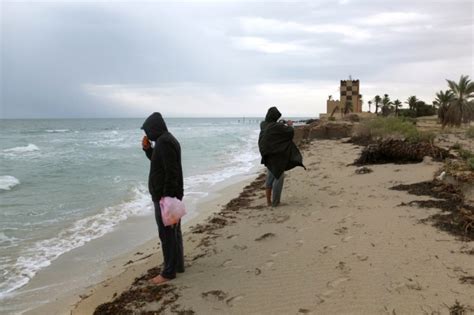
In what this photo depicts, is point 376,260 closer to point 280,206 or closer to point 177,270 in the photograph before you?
point 177,270

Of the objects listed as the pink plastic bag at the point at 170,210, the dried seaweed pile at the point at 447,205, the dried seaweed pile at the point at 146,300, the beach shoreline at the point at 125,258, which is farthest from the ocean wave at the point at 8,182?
the dried seaweed pile at the point at 447,205

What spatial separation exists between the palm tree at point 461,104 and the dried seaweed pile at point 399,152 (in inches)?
962

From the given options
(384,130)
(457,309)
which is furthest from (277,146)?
(384,130)

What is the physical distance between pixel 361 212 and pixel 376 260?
2.15m

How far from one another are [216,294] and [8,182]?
13.7m

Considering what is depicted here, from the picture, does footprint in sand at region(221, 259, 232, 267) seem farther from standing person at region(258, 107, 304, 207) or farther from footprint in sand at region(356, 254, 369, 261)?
standing person at region(258, 107, 304, 207)

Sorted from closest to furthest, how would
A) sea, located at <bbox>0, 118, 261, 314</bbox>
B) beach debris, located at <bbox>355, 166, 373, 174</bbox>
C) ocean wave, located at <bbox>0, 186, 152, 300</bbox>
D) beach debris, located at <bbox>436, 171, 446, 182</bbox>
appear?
ocean wave, located at <bbox>0, 186, 152, 300</bbox>, sea, located at <bbox>0, 118, 261, 314</bbox>, beach debris, located at <bbox>436, 171, 446, 182</bbox>, beach debris, located at <bbox>355, 166, 373, 174</bbox>

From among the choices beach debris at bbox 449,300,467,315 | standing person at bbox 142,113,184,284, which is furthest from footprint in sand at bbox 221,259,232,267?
beach debris at bbox 449,300,467,315

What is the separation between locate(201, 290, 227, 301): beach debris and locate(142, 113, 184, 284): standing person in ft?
2.08

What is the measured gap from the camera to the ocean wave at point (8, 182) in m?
14.1

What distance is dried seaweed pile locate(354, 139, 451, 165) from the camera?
10727mm

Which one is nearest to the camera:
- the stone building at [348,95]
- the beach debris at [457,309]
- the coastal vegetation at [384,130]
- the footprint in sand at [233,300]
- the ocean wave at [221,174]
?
the beach debris at [457,309]

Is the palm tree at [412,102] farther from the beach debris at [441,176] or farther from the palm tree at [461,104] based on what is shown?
the beach debris at [441,176]

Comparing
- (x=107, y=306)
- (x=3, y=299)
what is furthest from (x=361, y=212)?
(x=3, y=299)
